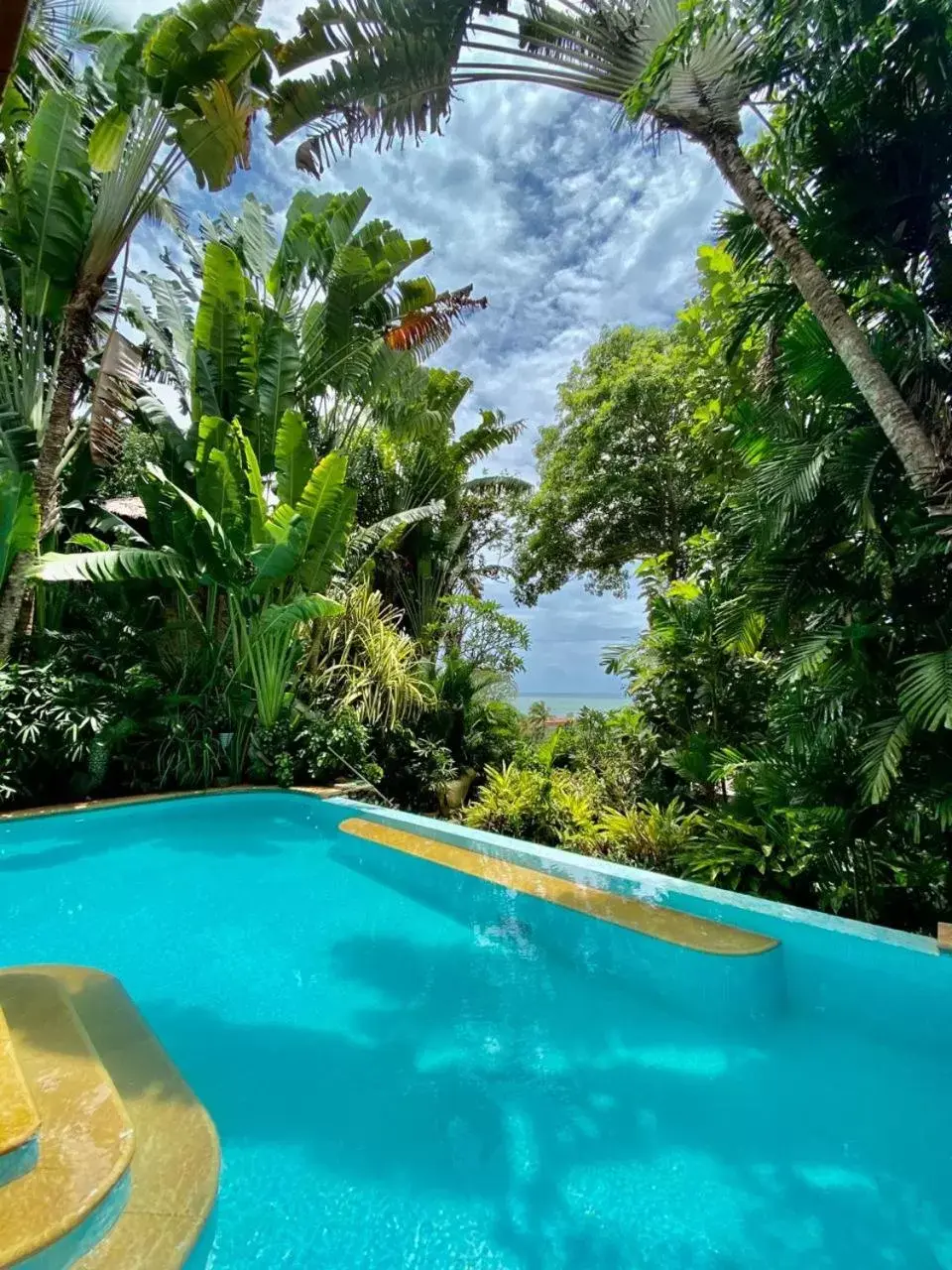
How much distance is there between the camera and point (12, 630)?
6.22 metres

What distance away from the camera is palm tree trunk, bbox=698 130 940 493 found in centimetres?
293

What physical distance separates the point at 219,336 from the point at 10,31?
598 cm

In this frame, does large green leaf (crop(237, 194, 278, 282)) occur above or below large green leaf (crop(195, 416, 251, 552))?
above

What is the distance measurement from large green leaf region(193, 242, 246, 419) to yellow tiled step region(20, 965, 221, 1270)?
6.88 m

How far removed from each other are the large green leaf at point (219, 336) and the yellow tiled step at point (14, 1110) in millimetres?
7228

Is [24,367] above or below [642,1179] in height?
above

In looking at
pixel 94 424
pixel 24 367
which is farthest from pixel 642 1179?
pixel 24 367

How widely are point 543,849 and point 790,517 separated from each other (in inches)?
113

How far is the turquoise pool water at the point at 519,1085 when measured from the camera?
1533 mm

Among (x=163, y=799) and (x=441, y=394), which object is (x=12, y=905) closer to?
(x=163, y=799)

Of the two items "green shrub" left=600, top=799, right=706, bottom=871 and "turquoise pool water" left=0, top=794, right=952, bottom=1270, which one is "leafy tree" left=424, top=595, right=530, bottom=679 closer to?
"green shrub" left=600, top=799, right=706, bottom=871

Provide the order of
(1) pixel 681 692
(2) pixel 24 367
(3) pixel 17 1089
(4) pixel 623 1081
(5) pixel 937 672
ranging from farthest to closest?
(2) pixel 24 367 < (1) pixel 681 692 < (5) pixel 937 672 < (4) pixel 623 1081 < (3) pixel 17 1089

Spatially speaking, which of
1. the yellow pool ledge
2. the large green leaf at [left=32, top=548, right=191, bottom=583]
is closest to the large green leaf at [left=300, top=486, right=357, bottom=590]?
the large green leaf at [left=32, top=548, right=191, bottom=583]

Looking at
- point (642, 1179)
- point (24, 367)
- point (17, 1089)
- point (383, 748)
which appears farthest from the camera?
point (383, 748)
